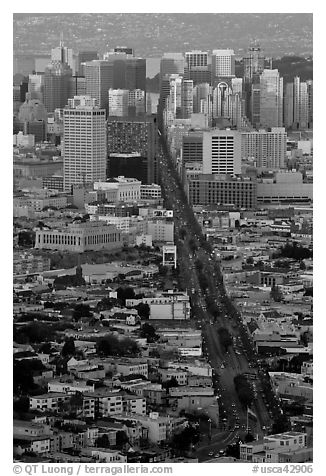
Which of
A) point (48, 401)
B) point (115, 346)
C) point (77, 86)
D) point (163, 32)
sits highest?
point (163, 32)

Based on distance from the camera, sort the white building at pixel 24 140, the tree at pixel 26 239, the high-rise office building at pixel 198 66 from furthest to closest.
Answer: the white building at pixel 24 140 < the high-rise office building at pixel 198 66 < the tree at pixel 26 239

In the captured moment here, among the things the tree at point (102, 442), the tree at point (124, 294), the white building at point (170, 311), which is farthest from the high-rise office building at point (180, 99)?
the tree at point (102, 442)

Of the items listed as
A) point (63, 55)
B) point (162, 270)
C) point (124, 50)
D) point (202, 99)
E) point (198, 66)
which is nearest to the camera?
point (162, 270)

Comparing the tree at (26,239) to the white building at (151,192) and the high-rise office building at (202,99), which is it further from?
the high-rise office building at (202,99)

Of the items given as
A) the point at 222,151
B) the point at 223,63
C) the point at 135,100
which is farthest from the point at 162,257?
the point at 222,151

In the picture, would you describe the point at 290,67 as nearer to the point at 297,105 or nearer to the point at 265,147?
the point at 297,105
